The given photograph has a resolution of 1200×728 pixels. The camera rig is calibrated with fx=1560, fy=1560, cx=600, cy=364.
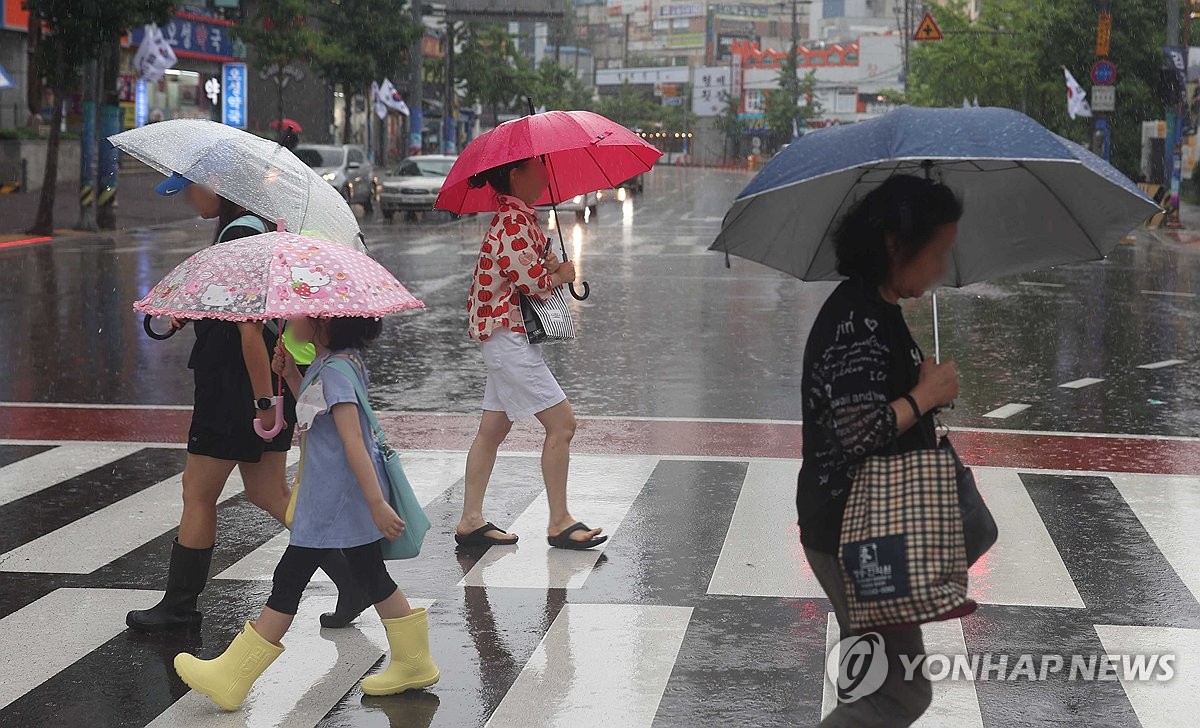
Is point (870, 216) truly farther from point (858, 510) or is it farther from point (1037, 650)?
point (1037, 650)

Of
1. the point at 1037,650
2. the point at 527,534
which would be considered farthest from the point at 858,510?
the point at 527,534

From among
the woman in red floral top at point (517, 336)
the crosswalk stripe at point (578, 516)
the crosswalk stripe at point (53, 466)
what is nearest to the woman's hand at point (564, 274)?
the woman in red floral top at point (517, 336)

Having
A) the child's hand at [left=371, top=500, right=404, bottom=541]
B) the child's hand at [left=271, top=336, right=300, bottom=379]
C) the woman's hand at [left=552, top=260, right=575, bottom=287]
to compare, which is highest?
the woman's hand at [left=552, top=260, right=575, bottom=287]

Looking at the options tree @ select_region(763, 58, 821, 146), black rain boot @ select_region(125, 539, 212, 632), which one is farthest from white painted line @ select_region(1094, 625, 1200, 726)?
tree @ select_region(763, 58, 821, 146)

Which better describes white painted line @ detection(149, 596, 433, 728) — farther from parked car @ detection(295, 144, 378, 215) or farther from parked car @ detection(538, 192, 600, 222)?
parked car @ detection(295, 144, 378, 215)

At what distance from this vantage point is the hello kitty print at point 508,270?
677 cm

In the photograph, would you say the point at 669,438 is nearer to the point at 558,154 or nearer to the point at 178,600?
the point at 558,154

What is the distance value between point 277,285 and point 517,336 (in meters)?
2.23

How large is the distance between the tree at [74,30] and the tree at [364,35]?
1931 centimetres

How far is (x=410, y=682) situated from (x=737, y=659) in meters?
1.16

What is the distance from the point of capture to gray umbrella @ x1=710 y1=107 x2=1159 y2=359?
3658mm

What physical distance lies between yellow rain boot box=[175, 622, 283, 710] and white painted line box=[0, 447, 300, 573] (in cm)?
196

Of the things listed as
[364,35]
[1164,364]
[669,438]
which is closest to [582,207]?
[364,35]

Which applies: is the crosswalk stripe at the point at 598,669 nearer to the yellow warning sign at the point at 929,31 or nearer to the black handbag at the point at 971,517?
the black handbag at the point at 971,517
